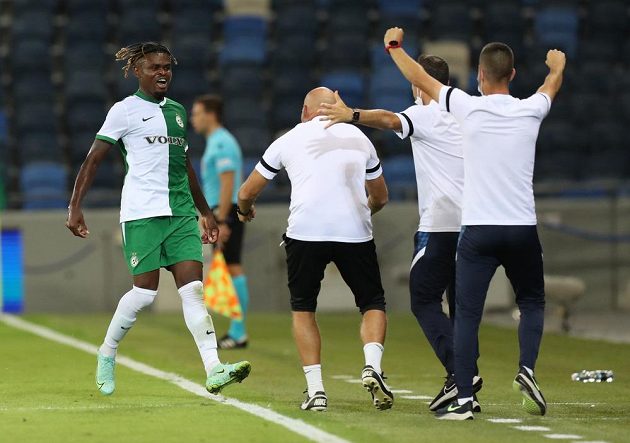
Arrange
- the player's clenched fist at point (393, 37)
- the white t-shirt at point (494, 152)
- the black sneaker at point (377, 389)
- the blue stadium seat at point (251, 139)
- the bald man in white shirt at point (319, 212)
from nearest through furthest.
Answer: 1. the white t-shirt at point (494, 152)
2. the player's clenched fist at point (393, 37)
3. the black sneaker at point (377, 389)
4. the bald man in white shirt at point (319, 212)
5. the blue stadium seat at point (251, 139)

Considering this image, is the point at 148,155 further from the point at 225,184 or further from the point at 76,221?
the point at 225,184

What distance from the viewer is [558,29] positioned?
75.0ft

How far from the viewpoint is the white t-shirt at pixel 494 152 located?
732 centimetres

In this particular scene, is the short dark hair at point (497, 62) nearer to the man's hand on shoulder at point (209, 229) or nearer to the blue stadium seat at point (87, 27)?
the man's hand on shoulder at point (209, 229)

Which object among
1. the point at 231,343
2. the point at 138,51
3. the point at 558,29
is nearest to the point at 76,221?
the point at 138,51

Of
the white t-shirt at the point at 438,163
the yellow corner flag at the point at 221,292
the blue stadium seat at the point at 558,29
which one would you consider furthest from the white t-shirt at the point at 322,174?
the blue stadium seat at the point at 558,29

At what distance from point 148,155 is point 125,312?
0.97m

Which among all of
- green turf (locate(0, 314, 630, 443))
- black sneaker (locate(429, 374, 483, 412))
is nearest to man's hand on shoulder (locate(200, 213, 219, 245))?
green turf (locate(0, 314, 630, 443))

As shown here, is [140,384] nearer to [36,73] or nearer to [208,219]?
[208,219]

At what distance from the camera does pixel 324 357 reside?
38.9ft

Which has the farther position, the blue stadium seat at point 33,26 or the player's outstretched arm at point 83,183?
the blue stadium seat at point 33,26

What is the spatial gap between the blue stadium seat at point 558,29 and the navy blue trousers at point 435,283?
594 inches

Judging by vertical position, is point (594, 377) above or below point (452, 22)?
below

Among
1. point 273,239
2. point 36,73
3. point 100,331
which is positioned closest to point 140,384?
point 100,331
